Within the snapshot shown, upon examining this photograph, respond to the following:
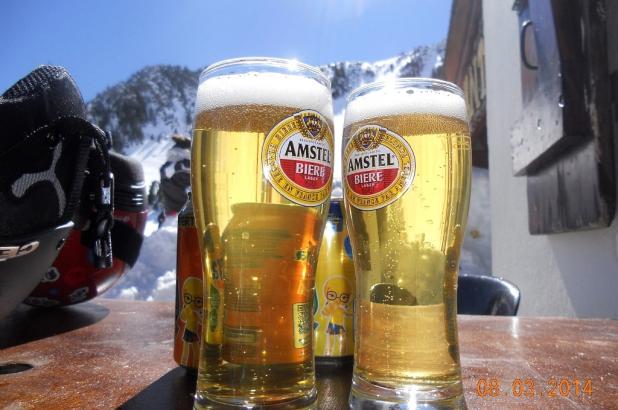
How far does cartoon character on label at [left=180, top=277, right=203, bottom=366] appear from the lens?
2.07ft

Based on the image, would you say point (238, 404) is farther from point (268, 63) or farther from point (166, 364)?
point (268, 63)

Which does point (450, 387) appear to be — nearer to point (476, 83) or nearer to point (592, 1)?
point (592, 1)

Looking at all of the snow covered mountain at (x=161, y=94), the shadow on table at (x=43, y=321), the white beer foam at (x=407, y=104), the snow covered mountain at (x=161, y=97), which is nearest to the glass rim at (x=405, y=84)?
the white beer foam at (x=407, y=104)

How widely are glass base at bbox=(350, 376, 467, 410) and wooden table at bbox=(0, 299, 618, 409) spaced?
2 cm

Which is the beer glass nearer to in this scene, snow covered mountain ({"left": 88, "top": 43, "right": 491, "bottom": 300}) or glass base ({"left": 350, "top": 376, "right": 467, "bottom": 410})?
glass base ({"left": 350, "top": 376, "right": 467, "bottom": 410})

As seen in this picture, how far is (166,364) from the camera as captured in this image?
688 mm

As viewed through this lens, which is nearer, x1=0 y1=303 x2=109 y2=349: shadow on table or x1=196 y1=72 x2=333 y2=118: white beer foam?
x1=196 y1=72 x2=333 y2=118: white beer foam

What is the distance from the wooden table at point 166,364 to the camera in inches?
21.5

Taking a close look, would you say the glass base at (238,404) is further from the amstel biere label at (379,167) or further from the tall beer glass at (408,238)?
the amstel biere label at (379,167)

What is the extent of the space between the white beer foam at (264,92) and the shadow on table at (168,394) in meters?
0.31

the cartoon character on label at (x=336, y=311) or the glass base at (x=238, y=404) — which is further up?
the cartoon character on label at (x=336, y=311)

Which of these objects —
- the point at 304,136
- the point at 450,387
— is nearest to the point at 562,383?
the point at 450,387
